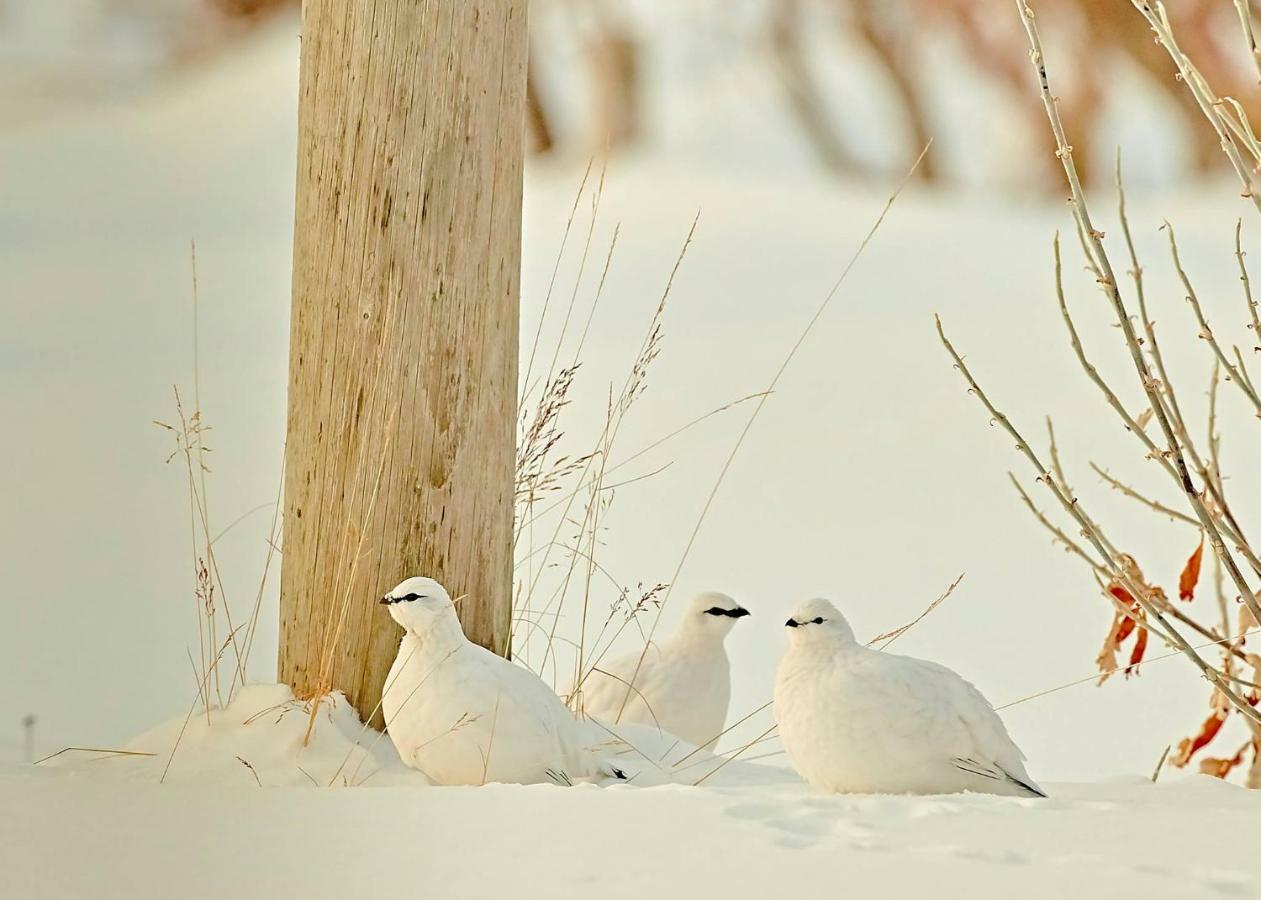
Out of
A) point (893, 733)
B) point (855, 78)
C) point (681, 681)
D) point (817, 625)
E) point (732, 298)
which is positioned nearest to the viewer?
point (893, 733)

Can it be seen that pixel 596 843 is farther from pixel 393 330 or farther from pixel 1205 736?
pixel 1205 736

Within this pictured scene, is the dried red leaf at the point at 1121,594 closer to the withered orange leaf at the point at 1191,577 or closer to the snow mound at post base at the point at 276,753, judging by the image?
the withered orange leaf at the point at 1191,577

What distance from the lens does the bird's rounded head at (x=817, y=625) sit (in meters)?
1.61

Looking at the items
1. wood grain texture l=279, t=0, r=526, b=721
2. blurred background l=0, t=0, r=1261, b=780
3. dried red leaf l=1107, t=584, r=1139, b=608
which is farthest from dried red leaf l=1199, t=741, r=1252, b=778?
blurred background l=0, t=0, r=1261, b=780

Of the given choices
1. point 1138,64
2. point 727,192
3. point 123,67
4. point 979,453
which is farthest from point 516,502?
point 1138,64

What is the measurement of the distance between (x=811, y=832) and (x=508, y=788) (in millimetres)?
331

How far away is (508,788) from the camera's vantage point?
1277 mm

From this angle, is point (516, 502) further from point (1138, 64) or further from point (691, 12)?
point (1138, 64)

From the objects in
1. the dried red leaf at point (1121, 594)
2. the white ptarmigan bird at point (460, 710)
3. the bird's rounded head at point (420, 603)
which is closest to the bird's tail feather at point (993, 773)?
the dried red leaf at point (1121, 594)

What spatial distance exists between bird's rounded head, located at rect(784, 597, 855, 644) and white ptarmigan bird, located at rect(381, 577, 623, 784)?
33 cm

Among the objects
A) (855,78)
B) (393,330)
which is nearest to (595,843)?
(393,330)

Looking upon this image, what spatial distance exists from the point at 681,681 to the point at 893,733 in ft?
2.50

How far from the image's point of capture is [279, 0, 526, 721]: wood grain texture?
1.85 meters

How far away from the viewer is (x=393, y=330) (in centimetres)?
182
